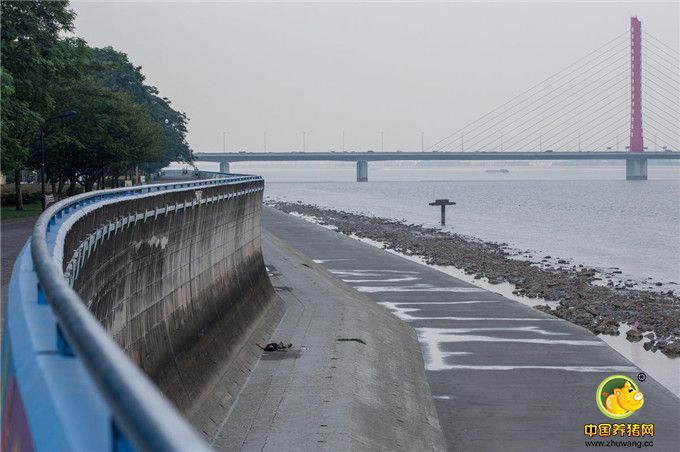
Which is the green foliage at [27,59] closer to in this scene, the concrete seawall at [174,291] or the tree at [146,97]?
the concrete seawall at [174,291]

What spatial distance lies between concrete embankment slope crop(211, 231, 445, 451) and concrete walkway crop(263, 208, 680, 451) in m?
0.76

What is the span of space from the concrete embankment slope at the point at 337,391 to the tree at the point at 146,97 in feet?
218

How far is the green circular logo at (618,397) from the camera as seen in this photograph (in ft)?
82.8

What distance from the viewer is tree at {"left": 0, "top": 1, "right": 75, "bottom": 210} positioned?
46719 mm

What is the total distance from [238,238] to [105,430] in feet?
125

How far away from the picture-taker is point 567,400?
Result: 84.5ft

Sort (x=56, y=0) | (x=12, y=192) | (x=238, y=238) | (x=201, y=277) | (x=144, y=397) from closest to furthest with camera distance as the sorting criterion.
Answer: (x=144, y=397) < (x=201, y=277) < (x=238, y=238) < (x=56, y=0) < (x=12, y=192)

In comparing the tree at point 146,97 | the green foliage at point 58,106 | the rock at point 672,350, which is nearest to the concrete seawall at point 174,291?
the green foliage at point 58,106

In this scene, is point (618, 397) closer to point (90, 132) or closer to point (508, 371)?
point (508, 371)

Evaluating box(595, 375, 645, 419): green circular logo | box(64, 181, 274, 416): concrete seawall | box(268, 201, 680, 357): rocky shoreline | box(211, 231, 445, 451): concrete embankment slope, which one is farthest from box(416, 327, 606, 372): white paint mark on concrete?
box(64, 181, 274, 416): concrete seawall

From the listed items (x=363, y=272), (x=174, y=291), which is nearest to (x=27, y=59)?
(x=363, y=272)

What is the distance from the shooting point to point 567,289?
5303 centimetres

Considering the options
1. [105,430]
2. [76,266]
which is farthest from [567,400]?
[105,430]

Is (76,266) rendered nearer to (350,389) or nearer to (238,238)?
(350,389)
